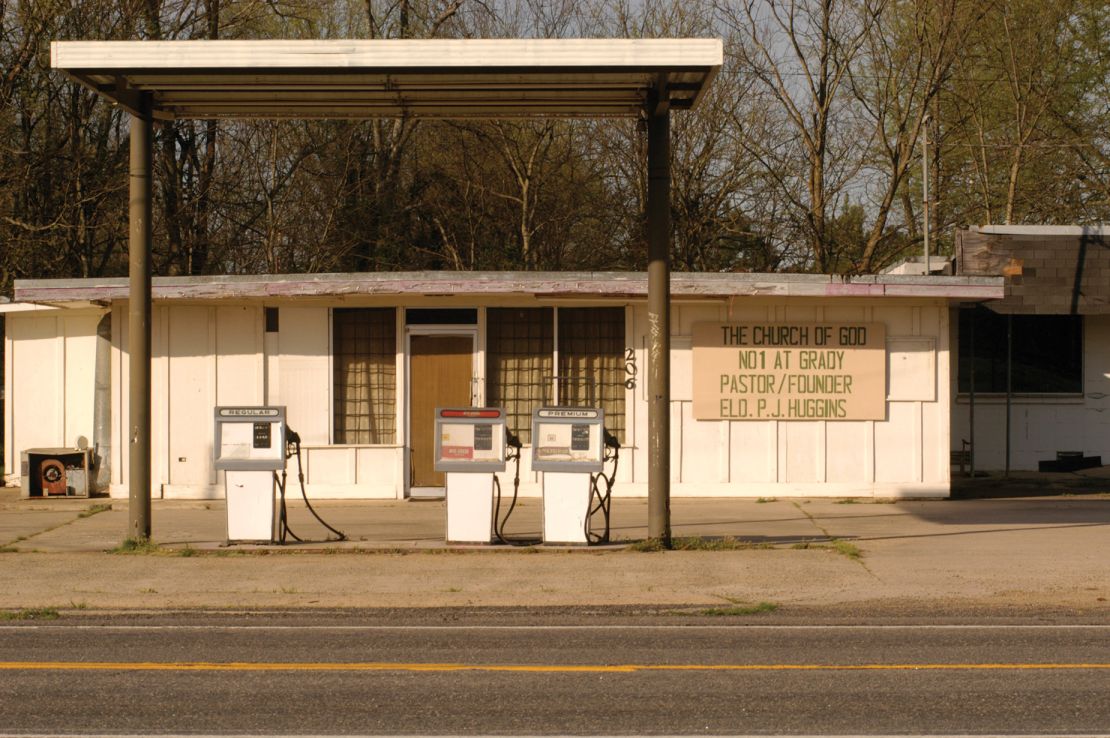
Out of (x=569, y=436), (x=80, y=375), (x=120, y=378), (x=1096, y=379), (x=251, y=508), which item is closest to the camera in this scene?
(x=569, y=436)

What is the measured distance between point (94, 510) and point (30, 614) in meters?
6.54

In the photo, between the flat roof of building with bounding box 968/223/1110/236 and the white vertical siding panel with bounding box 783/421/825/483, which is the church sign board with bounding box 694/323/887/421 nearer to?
the white vertical siding panel with bounding box 783/421/825/483

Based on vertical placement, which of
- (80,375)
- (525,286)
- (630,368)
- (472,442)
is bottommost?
(472,442)

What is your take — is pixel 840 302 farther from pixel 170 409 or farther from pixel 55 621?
pixel 55 621

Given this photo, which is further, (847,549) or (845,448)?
(845,448)

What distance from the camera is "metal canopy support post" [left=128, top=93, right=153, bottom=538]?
42.2 feet

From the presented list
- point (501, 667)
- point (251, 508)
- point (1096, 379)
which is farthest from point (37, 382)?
point (1096, 379)

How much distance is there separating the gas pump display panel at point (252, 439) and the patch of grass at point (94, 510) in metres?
4.23

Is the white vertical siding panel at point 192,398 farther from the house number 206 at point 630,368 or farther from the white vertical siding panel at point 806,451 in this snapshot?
the white vertical siding panel at point 806,451

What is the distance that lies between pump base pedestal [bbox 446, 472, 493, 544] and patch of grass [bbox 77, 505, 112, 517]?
18.5 ft

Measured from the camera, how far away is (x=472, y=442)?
1272 centimetres

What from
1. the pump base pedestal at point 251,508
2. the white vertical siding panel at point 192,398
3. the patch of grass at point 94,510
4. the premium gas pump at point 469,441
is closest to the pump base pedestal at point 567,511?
the premium gas pump at point 469,441

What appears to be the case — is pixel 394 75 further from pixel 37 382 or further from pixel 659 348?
pixel 37 382

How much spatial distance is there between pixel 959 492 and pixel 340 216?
18054mm
